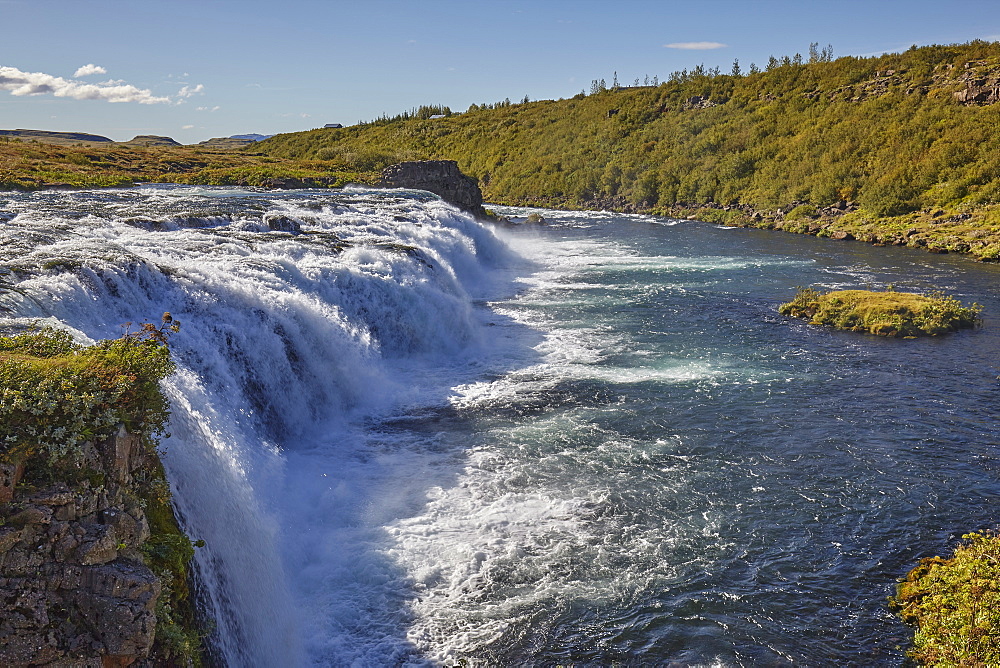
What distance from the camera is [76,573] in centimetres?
547

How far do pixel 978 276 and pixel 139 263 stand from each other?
37494 mm

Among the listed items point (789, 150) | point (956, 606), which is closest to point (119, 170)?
point (956, 606)

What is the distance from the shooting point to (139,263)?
15.1 metres

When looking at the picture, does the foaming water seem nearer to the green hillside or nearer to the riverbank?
the riverbank

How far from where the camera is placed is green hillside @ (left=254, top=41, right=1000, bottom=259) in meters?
52.1

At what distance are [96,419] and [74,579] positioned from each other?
4.57ft

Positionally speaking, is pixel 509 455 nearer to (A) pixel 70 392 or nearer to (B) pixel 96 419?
(B) pixel 96 419

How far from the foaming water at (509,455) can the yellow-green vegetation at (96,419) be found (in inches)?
43.0

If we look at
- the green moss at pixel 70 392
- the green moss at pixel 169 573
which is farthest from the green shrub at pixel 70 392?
the green moss at pixel 169 573

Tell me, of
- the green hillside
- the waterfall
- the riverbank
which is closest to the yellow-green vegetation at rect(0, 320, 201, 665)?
the waterfall

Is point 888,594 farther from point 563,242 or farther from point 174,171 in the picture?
point 174,171

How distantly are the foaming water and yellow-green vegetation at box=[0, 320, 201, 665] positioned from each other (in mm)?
1093

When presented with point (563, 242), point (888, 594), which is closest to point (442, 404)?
point (888, 594)

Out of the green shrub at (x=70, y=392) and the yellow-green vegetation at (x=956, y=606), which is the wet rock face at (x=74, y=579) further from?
the yellow-green vegetation at (x=956, y=606)
